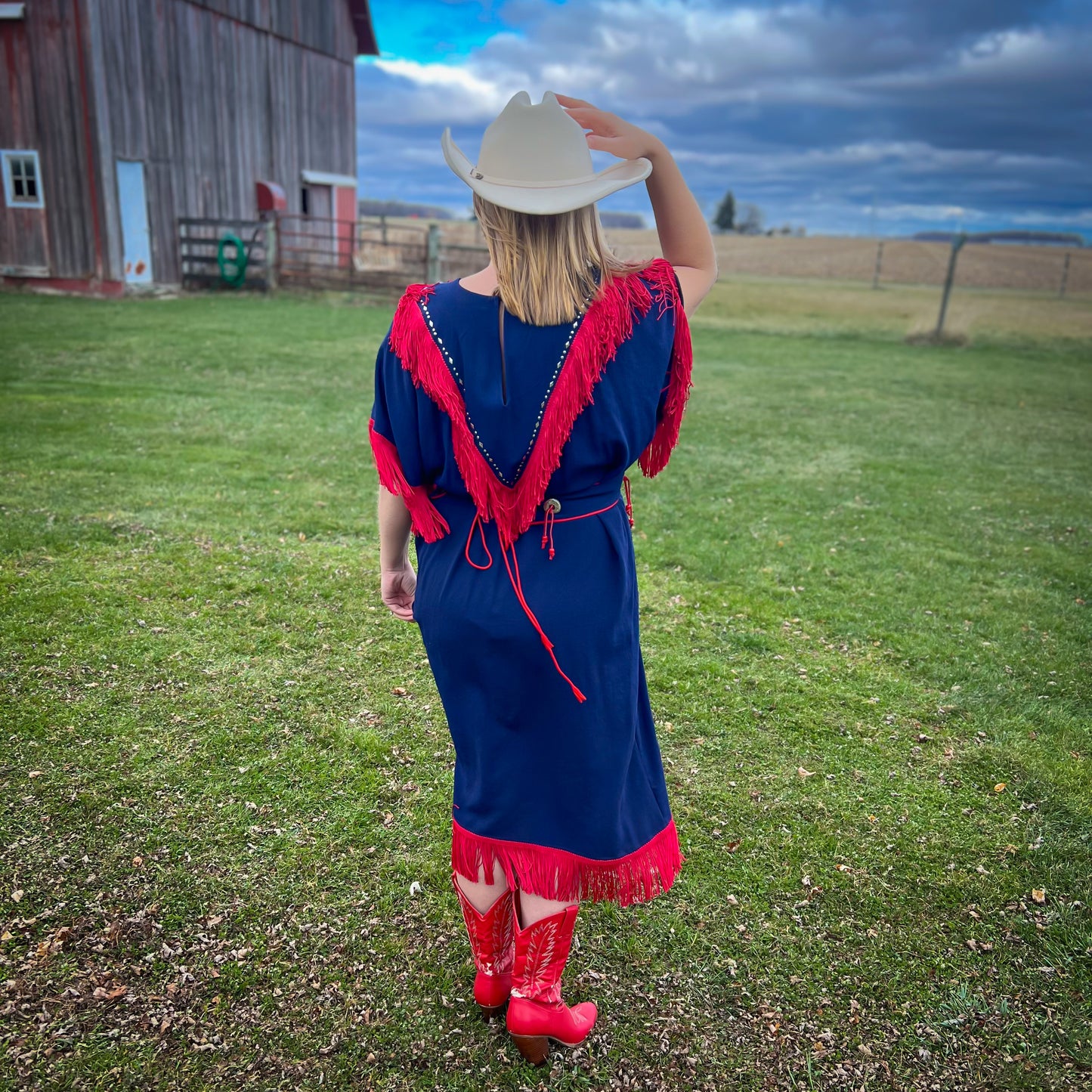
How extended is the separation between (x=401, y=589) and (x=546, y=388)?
2.39 ft

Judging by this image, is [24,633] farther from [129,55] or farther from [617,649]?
[129,55]

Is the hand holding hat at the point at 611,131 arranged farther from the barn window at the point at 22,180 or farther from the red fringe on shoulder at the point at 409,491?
the barn window at the point at 22,180

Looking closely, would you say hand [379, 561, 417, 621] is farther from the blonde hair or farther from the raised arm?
the raised arm

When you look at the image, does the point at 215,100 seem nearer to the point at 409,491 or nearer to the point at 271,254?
the point at 271,254

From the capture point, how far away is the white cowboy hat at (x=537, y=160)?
163 cm

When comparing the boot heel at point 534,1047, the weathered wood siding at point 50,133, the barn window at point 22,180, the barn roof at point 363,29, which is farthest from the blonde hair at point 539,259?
the barn roof at point 363,29

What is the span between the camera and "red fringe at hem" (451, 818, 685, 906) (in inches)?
75.5

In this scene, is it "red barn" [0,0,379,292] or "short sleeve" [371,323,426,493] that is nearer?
Answer: "short sleeve" [371,323,426,493]

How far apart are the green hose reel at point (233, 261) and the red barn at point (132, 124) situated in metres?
0.78

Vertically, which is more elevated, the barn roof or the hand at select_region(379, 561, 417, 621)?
the barn roof

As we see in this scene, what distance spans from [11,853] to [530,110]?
249cm

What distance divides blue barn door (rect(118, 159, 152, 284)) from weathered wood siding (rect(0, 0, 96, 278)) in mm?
527

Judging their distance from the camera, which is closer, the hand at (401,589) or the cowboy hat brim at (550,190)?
the cowboy hat brim at (550,190)

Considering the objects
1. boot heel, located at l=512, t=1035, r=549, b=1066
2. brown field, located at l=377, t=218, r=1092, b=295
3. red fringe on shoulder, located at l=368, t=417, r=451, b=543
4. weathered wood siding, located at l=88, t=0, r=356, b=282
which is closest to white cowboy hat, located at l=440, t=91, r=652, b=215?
red fringe on shoulder, located at l=368, t=417, r=451, b=543
